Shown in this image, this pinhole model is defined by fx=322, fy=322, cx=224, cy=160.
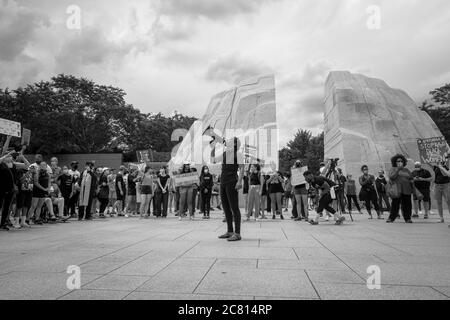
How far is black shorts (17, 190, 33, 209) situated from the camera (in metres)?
7.61

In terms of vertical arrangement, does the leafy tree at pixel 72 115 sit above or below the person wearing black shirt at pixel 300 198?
above

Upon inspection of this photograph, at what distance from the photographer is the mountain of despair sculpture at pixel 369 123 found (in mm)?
19625

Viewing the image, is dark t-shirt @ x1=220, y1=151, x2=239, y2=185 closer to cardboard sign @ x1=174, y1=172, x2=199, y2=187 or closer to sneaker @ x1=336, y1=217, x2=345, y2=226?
sneaker @ x1=336, y1=217, x2=345, y2=226

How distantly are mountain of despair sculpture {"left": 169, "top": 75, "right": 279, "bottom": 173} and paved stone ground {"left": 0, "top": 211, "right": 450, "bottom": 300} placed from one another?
74.5 ft

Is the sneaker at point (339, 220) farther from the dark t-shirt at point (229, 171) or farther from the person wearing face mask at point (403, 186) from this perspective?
the dark t-shirt at point (229, 171)

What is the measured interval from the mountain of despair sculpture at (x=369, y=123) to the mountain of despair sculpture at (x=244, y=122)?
6558 mm

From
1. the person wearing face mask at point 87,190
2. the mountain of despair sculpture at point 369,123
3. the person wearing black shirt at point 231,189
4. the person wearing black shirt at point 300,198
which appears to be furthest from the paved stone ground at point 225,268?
the mountain of despair sculpture at point 369,123

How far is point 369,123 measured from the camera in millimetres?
20922

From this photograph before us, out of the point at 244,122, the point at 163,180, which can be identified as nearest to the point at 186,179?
the point at 163,180

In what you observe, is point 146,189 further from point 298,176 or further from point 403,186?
point 403,186

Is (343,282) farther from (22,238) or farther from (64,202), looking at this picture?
(64,202)

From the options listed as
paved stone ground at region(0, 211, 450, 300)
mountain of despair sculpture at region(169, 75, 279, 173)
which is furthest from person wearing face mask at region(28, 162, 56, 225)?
mountain of despair sculpture at region(169, 75, 279, 173)

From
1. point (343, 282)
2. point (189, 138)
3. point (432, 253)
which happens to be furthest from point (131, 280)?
point (189, 138)
